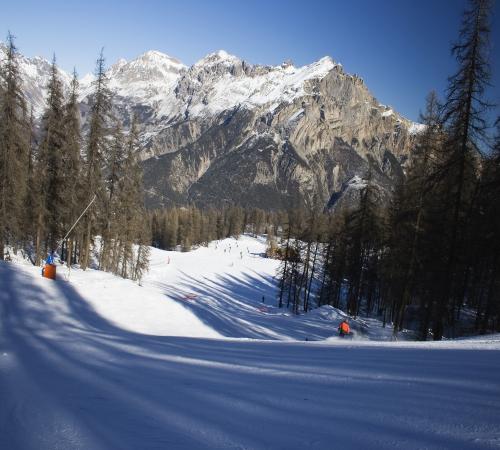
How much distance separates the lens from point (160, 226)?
113 meters

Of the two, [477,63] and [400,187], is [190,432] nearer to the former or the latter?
[477,63]

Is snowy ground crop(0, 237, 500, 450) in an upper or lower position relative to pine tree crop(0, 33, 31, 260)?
lower

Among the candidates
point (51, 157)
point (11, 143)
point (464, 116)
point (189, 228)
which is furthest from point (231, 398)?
point (189, 228)

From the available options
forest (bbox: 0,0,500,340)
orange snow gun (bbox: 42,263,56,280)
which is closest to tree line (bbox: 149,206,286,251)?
forest (bbox: 0,0,500,340)

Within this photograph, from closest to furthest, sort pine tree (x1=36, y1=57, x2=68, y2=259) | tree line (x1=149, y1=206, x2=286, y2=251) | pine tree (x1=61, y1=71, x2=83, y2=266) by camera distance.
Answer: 1. pine tree (x1=36, y1=57, x2=68, y2=259)
2. pine tree (x1=61, y1=71, x2=83, y2=266)
3. tree line (x1=149, y1=206, x2=286, y2=251)

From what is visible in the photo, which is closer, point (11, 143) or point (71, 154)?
point (11, 143)

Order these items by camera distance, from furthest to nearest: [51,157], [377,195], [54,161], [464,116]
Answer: [377,195] → [54,161] → [51,157] → [464,116]

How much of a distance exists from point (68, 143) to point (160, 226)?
89253mm

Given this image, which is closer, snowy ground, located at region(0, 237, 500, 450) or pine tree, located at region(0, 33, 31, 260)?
snowy ground, located at region(0, 237, 500, 450)

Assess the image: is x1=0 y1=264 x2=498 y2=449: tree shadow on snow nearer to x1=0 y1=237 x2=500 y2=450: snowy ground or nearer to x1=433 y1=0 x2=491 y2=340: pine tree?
x1=0 y1=237 x2=500 y2=450: snowy ground

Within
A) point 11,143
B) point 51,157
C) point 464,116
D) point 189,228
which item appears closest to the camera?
point 464,116

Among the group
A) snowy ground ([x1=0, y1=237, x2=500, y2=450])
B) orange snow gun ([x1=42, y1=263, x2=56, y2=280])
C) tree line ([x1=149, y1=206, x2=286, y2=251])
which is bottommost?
orange snow gun ([x1=42, y1=263, x2=56, y2=280])

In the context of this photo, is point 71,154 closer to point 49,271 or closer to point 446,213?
point 49,271

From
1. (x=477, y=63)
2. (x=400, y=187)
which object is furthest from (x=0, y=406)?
(x=400, y=187)
